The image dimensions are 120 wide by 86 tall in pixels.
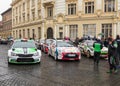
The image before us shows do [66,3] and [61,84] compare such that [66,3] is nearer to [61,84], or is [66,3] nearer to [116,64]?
[116,64]

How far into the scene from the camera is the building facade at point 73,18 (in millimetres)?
32781

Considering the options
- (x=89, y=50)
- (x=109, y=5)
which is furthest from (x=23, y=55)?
(x=109, y=5)

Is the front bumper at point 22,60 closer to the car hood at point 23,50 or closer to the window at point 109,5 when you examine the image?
the car hood at point 23,50

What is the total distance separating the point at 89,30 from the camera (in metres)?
35.0

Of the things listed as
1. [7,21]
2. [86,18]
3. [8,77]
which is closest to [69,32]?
[86,18]

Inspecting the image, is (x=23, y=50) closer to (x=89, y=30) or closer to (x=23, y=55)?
(x=23, y=55)

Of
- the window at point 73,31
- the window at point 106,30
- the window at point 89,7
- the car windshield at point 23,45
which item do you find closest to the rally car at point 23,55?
the car windshield at point 23,45

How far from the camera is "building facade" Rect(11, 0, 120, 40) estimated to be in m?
32.8

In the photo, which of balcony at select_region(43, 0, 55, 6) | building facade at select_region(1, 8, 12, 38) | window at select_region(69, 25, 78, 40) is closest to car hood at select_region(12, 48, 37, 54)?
window at select_region(69, 25, 78, 40)

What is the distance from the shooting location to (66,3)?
124ft

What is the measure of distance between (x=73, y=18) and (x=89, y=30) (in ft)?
11.7

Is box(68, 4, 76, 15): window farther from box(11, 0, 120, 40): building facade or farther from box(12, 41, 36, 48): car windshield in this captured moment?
box(12, 41, 36, 48): car windshield

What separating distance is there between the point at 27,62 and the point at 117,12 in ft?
71.3

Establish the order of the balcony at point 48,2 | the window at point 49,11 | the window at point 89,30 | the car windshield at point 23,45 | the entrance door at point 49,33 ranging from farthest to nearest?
the window at point 49,11 → the entrance door at point 49,33 → the balcony at point 48,2 → the window at point 89,30 → the car windshield at point 23,45
